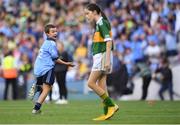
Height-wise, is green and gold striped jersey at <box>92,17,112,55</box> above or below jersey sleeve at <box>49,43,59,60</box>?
above

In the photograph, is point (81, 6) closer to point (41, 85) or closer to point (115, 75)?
point (115, 75)

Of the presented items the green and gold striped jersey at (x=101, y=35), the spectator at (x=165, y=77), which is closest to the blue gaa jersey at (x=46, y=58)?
the green and gold striped jersey at (x=101, y=35)

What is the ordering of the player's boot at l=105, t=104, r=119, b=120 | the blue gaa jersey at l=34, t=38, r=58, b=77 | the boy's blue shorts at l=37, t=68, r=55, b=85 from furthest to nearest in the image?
the blue gaa jersey at l=34, t=38, r=58, b=77
the boy's blue shorts at l=37, t=68, r=55, b=85
the player's boot at l=105, t=104, r=119, b=120

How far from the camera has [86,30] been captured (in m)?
30.6

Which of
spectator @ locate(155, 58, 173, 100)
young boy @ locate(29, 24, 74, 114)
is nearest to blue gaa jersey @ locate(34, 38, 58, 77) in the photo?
young boy @ locate(29, 24, 74, 114)

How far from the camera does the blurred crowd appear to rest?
28234 millimetres

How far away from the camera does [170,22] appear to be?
28.5 m

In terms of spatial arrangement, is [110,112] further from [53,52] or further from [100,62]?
[53,52]

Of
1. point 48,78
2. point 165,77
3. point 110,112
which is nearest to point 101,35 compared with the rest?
point 110,112

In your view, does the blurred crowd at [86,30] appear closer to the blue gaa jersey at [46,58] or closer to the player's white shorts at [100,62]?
the blue gaa jersey at [46,58]

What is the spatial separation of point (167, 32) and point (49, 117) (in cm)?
1290

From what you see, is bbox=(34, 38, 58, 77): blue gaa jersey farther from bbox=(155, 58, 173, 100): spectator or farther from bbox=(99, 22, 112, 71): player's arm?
bbox=(155, 58, 173, 100): spectator

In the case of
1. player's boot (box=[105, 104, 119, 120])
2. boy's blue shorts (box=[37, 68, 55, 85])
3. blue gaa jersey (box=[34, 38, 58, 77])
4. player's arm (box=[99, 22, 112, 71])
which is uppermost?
player's arm (box=[99, 22, 112, 71])

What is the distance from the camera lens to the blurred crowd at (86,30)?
28234 mm
